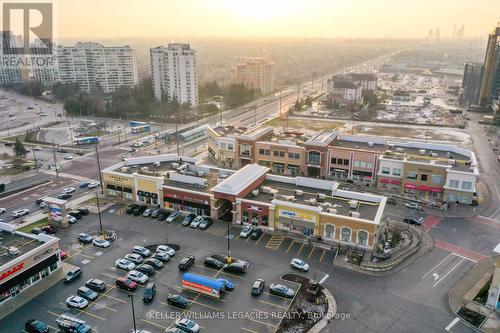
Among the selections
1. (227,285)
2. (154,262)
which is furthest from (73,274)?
(227,285)

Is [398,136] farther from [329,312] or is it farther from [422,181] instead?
[329,312]

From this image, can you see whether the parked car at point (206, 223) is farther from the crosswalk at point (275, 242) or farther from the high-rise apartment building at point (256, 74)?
the high-rise apartment building at point (256, 74)

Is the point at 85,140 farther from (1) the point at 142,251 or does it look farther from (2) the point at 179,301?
(2) the point at 179,301

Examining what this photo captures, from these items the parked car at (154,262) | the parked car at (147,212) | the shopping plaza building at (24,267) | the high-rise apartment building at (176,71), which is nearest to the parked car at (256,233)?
the parked car at (154,262)

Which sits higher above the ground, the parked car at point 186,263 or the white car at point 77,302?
the parked car at point 186,263

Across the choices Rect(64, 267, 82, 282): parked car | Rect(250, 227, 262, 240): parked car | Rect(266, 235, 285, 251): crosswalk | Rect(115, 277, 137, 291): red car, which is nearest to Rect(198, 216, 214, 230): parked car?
Rect(250, 227, 262, 240): parked car
